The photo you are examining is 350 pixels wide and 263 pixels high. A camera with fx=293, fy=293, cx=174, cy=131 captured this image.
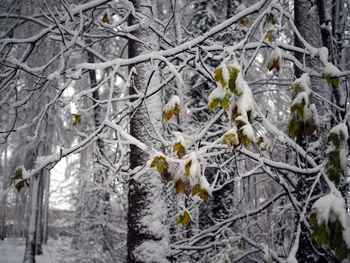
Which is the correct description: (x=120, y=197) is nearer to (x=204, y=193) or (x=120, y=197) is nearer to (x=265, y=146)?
(x=265, y=146)

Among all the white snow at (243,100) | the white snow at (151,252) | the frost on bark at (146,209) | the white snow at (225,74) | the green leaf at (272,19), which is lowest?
the white snow at (151,252)

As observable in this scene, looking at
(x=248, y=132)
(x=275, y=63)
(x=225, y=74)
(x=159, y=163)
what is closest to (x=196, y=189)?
(x=159, y=163)

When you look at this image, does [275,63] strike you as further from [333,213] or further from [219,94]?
[333,213]

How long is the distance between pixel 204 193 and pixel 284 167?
104cm

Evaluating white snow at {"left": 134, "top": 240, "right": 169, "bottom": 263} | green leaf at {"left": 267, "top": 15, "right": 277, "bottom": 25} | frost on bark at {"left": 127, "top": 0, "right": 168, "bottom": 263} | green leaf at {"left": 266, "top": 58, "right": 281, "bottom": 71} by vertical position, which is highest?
green leaf at {"left": 267, "top": 15, "right": 277, "bottom": 25}

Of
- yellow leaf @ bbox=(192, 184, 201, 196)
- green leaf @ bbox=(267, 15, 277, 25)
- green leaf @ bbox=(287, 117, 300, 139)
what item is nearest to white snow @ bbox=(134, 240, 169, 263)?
yellow leaf @ bbox=(192, 184, 201, 196)

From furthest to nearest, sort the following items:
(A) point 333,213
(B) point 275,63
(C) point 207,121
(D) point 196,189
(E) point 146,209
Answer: (C) point 207,121
(E) point 146,209
(B) point 275,63
(D) point 196,189
(A) point 333,213

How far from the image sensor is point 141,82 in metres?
3.33

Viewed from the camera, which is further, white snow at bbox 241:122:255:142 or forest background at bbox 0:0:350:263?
forest background at bbox 0:0:350:263

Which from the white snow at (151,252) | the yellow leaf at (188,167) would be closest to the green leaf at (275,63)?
the yellow leaf at (188,167)

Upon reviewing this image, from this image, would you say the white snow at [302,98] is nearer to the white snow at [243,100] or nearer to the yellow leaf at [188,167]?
the white snow at [243,100]

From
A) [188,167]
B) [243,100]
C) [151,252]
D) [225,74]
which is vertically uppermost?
[225,74]

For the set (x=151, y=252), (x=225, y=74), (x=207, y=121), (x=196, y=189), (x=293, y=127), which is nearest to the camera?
(x=225, y=74)

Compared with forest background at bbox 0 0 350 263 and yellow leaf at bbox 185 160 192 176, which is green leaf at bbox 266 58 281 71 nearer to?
forest background at bbox 0 0 350 263
